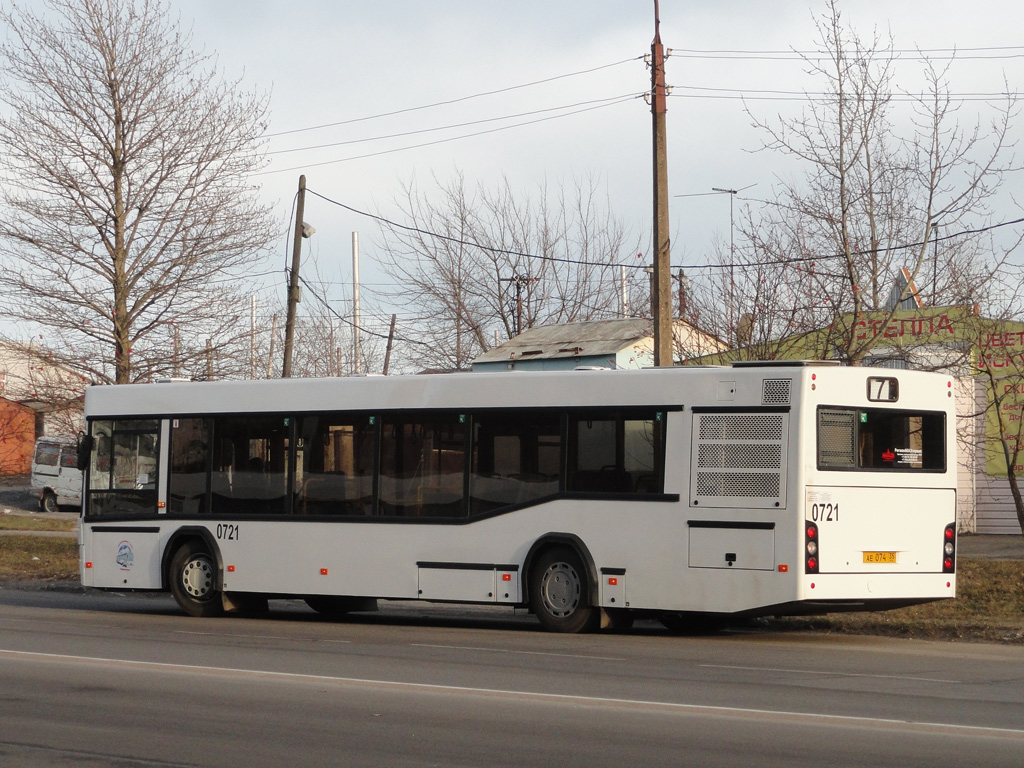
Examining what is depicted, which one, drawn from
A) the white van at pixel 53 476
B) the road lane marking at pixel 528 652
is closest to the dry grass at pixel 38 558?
the road lane marking at pixel 528 652

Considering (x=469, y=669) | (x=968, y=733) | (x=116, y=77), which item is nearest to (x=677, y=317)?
(x=116, y=77)

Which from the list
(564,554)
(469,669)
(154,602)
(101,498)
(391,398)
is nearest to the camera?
(469,669)

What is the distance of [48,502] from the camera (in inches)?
1655

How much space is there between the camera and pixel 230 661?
11.4 meters

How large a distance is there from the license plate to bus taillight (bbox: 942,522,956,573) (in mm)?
691

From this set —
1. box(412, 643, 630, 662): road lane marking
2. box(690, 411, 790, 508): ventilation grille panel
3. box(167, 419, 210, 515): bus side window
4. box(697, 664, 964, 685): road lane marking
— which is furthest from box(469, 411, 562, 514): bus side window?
box(167, 419, 210, 515): bus side window

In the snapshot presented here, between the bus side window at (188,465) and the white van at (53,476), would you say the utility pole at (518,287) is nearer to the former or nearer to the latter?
the white van at (53,476)

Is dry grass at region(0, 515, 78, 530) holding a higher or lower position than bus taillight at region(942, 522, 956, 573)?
lower

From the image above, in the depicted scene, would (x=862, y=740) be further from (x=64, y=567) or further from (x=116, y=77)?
(x=116, y=77)

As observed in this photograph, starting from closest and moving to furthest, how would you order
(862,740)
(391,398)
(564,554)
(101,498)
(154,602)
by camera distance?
1. (862,740)
2. (564,554)
3. (391,398)
4. (101,498)
5. (154,602)

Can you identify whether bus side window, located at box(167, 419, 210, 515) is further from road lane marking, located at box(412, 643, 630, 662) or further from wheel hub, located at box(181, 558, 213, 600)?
road lane marking, located at box(412, 643, 630, 662)

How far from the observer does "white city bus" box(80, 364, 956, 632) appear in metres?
12.9

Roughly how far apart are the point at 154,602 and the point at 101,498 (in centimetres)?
334

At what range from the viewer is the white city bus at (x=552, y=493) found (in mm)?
12898
